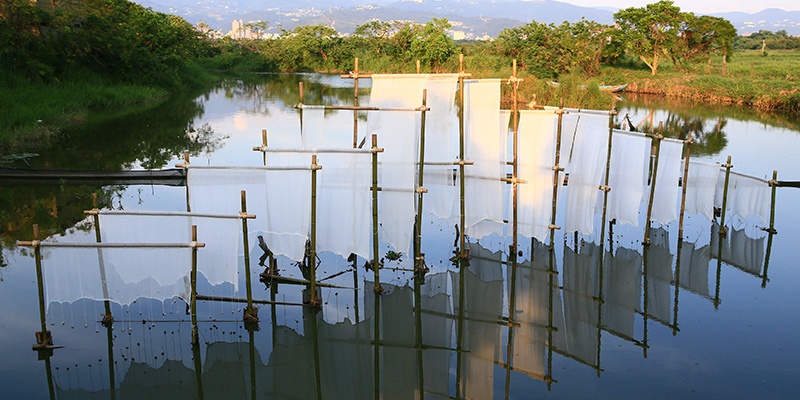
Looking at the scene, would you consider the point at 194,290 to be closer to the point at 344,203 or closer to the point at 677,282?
the point at 344,203

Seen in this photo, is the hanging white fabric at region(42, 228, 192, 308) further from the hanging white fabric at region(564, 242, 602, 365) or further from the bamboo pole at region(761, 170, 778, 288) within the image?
the bamboo pole at region(761, 170, 778, 288)

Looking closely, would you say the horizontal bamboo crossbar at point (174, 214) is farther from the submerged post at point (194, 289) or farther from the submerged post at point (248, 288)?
the submerged post at point (194, 289)

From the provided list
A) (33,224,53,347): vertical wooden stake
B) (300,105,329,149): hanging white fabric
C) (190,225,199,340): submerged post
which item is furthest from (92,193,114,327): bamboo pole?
(300,105,329,149): hanging white fabric

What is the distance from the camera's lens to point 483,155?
9.16m

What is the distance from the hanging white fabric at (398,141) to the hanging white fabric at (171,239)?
233 cm

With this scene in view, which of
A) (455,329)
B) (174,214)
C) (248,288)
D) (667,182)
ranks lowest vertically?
(455,329)

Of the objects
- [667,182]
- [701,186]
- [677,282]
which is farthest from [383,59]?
[677,282]

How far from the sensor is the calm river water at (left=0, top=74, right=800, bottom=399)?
6500 millimetres

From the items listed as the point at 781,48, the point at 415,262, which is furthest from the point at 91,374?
the point at 781,48

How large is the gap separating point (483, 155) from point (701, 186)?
414 centimetres

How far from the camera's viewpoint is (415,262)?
919 cm

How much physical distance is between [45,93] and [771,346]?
65.9ft

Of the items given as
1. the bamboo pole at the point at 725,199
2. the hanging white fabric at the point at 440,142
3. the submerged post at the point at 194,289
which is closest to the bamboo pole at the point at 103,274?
the submerged post at the point at 194,289

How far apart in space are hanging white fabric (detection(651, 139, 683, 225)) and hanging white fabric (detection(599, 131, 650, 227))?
0.88 feet
